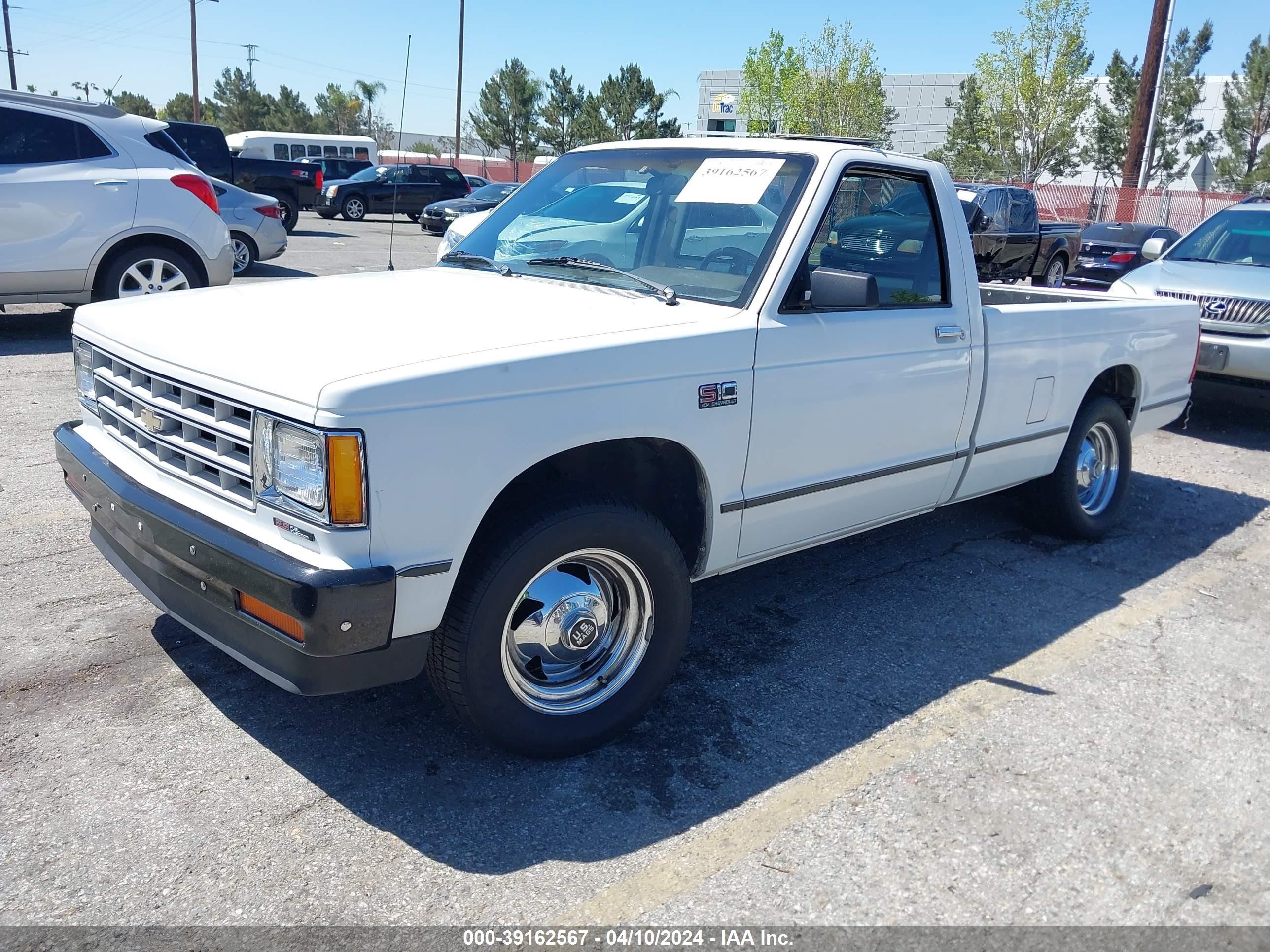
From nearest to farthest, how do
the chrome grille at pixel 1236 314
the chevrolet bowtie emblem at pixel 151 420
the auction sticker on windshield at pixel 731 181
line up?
Result: the chevrolet bowtie emblem at pixel 151 420
the auction sticker on windshield at pixel 731 181
the chrome grille at pixel 1236 314

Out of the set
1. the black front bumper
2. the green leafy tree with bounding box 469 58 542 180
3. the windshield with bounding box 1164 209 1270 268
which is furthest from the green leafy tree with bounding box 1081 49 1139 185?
the black front bumper

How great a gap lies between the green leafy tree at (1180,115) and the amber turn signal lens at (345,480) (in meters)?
55.7

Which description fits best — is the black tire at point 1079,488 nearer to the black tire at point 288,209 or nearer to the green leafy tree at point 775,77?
the black tire at point 288,209

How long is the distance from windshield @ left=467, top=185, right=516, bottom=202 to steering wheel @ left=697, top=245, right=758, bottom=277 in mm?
19061

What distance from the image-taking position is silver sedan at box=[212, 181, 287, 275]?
1270 centimetres

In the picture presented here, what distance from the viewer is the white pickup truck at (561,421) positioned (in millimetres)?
2637

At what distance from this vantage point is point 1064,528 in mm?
5508

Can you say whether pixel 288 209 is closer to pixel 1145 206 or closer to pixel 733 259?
pixel 733 259

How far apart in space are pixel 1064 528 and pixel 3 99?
8.30 m

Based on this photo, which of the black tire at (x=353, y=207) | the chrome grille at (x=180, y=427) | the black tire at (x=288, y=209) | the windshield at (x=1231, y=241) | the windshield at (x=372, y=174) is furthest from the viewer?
the windshield at (x=372, y=174)

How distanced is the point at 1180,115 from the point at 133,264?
5603cm

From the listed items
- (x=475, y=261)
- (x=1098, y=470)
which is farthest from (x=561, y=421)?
(x=1098, y=470)

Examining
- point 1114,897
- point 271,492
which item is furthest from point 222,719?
point 1114,897

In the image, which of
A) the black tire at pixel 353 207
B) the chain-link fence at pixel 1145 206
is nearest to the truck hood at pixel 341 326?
the black tire at pixel 353 207
